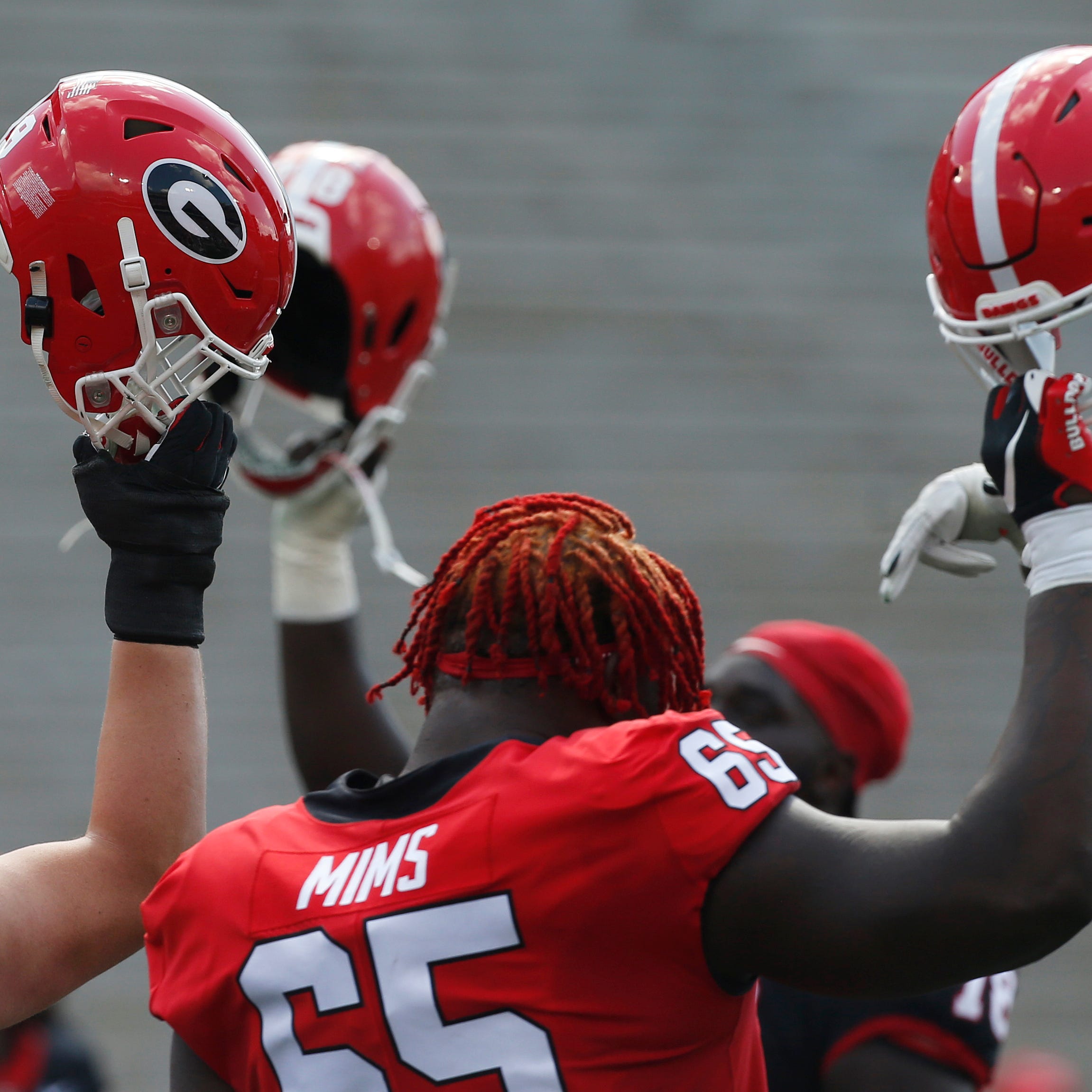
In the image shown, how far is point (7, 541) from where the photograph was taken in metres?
5.41

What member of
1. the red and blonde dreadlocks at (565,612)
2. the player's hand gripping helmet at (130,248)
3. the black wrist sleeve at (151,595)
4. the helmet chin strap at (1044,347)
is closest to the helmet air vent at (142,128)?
the player's hand gripping helmet at (130,248)

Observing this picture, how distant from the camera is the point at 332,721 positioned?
2623 mm

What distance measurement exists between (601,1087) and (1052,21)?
5645 mm

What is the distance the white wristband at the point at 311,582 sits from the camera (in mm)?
2705

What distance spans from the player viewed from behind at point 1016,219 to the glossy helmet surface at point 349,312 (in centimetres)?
126

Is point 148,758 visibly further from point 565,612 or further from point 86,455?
point 565,612

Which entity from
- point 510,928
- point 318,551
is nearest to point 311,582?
point 318,551

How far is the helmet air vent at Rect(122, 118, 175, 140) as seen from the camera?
1605mm

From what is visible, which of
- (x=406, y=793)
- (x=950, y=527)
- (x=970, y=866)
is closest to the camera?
(x=970, y=866)

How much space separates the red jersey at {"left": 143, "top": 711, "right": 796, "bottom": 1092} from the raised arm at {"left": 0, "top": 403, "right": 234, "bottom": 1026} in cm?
11

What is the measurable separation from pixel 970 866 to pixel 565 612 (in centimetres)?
48

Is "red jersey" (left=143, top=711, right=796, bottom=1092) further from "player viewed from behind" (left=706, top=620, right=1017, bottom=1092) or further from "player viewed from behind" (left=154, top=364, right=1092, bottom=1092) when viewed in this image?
"player viewed from behind" (left=706, top=620, right=1017, bottom=1092)

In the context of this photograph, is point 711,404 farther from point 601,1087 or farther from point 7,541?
point 601,1087

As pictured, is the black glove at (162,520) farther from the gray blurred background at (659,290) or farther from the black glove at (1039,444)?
the gray blurred background at (659,290)
